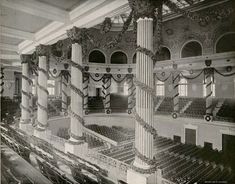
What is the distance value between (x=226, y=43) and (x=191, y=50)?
2580 mm

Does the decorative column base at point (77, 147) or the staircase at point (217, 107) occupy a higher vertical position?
the staircase at point (217, 107)

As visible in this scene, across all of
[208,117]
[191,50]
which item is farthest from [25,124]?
[191,50]

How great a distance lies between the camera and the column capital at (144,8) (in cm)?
545

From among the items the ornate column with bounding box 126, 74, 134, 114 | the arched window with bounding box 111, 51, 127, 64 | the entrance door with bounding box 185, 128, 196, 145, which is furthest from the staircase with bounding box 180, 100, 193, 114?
the arched window with bounding box 111, 51, 127, 64

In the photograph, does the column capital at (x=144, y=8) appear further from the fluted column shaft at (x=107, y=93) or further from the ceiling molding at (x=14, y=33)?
the fluted column shaft at (x=107, y=93)

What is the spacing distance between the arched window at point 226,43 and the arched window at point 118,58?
7971 mm

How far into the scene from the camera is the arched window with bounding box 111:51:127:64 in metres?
19.5

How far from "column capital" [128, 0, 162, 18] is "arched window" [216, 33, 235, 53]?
33.7 ft

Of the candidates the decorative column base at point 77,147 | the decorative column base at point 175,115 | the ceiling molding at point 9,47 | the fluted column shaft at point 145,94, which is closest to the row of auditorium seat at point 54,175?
the fluted column shaft at point 145,94

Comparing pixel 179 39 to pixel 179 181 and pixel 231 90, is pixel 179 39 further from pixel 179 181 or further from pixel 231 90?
pixel 179 181

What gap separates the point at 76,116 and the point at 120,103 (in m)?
12.1

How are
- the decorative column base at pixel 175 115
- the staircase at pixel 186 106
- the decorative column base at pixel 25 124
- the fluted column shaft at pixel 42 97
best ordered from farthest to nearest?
the staircase at pixel 186 106
the decorative column base at pixel 175 115
the decorative column base at pixel 25 124
the fluted column shaft at pixel 42 97

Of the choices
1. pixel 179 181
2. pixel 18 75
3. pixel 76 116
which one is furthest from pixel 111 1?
pixel 18 75

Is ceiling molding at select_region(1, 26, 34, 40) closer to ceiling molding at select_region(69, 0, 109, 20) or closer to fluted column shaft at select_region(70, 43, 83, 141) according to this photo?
ceiling molding at select_region(69, 0, 109, 20)
